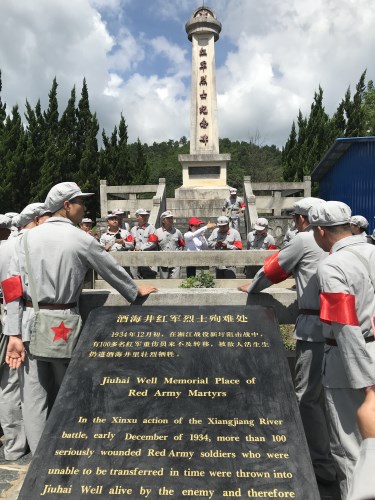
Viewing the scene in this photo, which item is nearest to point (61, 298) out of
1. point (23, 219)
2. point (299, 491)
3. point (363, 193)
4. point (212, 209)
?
point (23, 219)

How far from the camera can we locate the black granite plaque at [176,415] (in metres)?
1.96

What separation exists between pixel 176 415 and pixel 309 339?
1.13m

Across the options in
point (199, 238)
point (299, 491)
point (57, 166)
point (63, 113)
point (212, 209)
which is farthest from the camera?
point (63, 113)

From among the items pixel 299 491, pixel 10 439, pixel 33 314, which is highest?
pixel 33 314

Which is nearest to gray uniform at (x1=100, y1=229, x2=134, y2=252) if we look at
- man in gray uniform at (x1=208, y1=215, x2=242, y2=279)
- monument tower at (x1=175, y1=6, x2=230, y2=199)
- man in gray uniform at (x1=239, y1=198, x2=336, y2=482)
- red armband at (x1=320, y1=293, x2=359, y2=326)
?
man in gray uniform at (x1=208, y1=215, x2=242, y2=279)

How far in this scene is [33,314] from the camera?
9.53 feet

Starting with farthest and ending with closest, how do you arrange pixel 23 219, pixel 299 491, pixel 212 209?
pixel 212 209 → pixel 23 219 → pixel 299 491

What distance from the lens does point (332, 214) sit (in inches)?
95.6

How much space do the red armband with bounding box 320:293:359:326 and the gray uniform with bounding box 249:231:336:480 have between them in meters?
0.70

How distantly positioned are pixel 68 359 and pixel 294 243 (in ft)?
5.51

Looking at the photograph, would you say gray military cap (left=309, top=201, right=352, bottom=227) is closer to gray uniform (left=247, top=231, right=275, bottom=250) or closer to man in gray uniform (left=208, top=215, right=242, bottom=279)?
man in gray uniform (left=208, top=215, right=242, bottom=279)

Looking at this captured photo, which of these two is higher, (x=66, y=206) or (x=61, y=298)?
(x=66, y=206)

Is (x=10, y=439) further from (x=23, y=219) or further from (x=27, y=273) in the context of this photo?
(x=23, y=219)

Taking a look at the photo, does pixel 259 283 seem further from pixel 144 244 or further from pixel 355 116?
pixel 355 116
